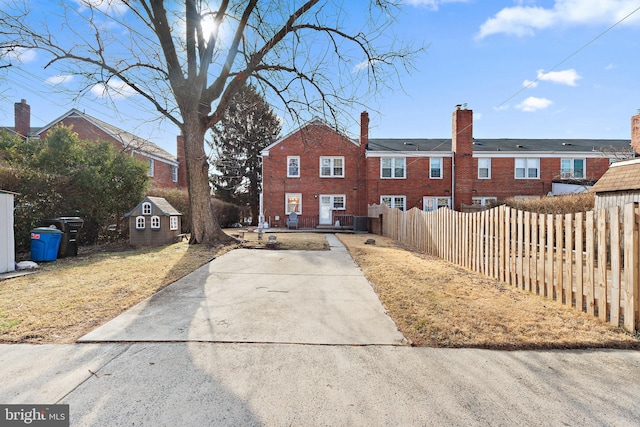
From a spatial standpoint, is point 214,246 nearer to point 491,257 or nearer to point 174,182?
point 491,257

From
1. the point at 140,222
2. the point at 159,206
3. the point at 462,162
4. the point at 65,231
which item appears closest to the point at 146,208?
the point at 159,206

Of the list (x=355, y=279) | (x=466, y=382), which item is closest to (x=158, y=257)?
(x=355, y=279)

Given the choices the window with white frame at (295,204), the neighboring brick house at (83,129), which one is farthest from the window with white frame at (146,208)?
the window with white frame at (295,204)

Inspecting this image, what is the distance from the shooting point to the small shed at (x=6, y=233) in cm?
691

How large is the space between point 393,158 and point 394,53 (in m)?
15.2

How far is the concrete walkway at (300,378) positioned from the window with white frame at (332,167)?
20802 mm

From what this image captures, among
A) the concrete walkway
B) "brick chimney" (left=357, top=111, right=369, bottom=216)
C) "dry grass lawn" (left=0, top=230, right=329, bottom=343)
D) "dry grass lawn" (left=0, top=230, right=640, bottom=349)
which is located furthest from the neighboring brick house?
the concrete walkway

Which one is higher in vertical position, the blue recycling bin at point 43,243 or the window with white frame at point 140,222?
the window with white frame at point 140,222

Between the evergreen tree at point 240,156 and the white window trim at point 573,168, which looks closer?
the white window trim at point 573,168

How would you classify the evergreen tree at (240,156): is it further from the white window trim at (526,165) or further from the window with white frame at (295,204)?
the white window trim at (526,165)

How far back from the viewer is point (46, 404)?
2.32 m

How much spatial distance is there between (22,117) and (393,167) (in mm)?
28218

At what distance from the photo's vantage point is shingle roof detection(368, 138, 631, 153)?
2420 cm

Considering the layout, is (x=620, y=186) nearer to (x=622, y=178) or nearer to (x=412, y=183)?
(x=622, y=178)
